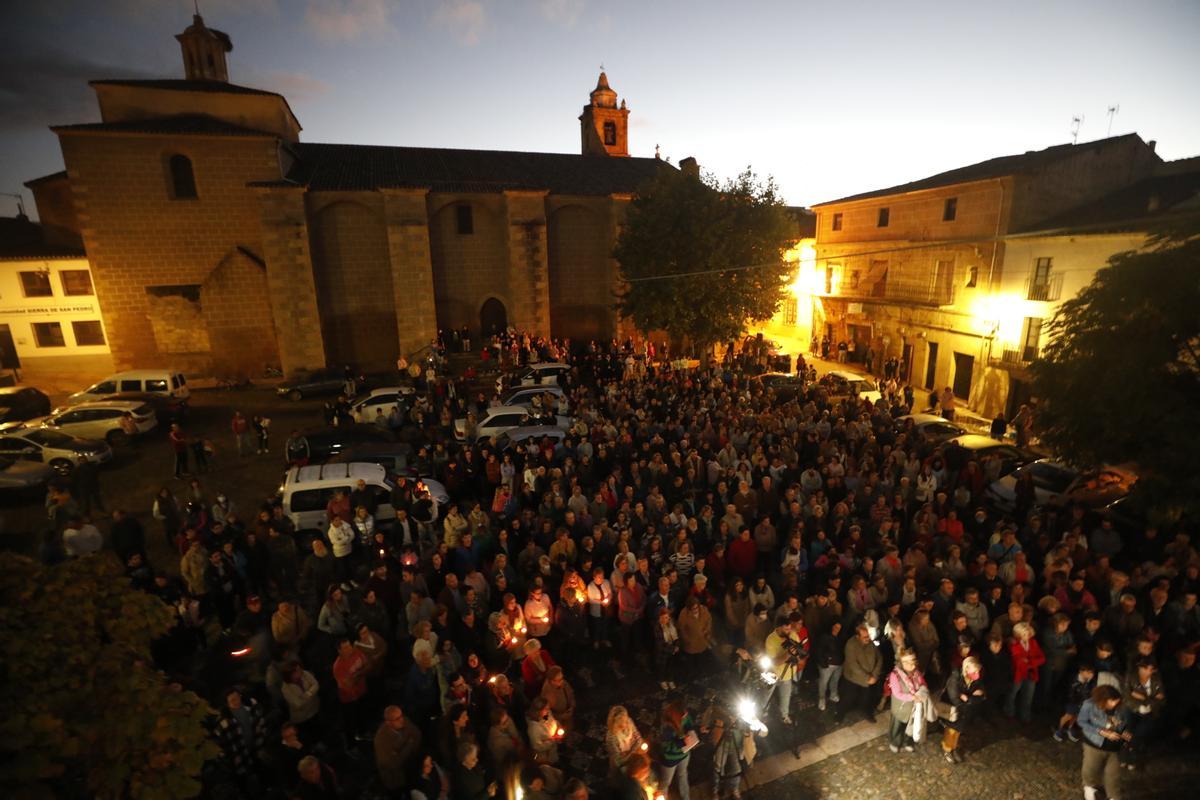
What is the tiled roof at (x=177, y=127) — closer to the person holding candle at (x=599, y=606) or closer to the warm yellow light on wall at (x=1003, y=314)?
the person holding candle at (x=599, y=606)

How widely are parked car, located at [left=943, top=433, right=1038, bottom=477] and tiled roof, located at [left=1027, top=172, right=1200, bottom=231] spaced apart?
7837mm

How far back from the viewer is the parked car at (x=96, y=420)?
16516 millimetres

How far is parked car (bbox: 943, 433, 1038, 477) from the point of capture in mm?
13359

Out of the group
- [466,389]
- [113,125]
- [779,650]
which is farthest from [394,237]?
[779,650]

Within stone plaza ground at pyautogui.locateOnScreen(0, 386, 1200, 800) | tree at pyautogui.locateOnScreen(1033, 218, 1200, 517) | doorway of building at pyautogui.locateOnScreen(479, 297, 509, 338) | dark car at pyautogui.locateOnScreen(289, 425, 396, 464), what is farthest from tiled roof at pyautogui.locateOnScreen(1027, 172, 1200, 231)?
doorway of building at pyautogui.locateOnScreen(479, 297, 509, 338)

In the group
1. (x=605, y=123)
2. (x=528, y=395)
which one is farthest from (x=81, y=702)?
(x=605, y=123)

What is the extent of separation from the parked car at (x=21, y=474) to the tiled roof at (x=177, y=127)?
54.9 feet

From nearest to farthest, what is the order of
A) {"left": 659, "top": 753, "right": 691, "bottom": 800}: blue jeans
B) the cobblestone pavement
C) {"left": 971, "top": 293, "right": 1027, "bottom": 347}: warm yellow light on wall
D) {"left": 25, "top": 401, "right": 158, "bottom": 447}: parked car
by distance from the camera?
{"left": 659, "top": 753, "right": 691, "bottom": 800}: blue jeans
the cobblestone pavement
{"left": 25, "top": 401, "right": 158, "bottom": 447}: parked car
{"left": 971, "top": 293, "right": 1027, "bottom": 347}: warm yellow light on wall

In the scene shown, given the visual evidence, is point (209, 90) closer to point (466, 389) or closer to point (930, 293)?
point (466, 389)

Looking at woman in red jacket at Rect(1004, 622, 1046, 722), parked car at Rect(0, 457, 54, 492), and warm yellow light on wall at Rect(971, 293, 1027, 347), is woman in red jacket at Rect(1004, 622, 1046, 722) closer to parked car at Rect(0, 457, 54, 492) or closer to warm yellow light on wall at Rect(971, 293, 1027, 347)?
warm yellow light on wall at Rect(971, 293, 1027, 347)

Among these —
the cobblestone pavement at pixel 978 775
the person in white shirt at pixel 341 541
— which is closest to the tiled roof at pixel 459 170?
the person in white shirt at pixel 341 541

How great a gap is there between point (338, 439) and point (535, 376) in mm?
7487

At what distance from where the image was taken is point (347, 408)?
719 inches

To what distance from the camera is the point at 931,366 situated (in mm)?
24719
